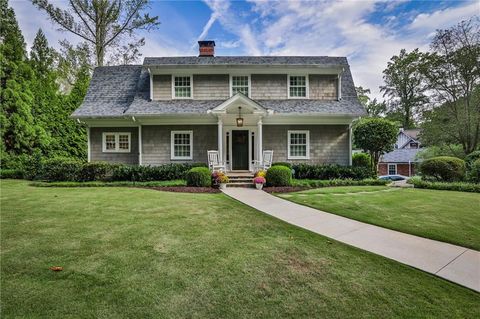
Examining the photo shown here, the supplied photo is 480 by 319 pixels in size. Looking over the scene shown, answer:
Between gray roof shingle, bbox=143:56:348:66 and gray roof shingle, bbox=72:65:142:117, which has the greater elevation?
gray roof shingle, bbox=143:56:348:66

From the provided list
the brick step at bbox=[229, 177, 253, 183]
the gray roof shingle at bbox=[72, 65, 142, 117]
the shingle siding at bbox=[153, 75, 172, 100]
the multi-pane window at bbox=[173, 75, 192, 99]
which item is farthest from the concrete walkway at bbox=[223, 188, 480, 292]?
the gray roof shingle at bbox=[72, 65, 142, 117]

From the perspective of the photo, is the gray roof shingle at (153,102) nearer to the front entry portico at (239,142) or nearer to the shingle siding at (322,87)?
the shingle siding at (322,87)

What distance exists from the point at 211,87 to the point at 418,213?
11.2m

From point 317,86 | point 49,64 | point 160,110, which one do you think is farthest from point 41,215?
A: point 49,64

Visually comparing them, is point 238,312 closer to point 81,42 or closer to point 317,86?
point 317,86

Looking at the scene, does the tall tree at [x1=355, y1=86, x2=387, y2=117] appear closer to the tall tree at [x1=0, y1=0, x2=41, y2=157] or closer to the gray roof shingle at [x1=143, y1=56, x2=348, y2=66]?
the gray roof shingle at [x1=143, y1=56, x2=348, y2=66]

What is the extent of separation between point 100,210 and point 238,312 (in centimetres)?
477

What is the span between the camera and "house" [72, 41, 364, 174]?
12852 millimetres

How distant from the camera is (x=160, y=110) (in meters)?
12.8

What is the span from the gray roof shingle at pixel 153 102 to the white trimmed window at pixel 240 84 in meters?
1.02

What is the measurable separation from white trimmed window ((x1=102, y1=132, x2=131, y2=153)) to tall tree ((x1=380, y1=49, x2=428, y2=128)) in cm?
3958

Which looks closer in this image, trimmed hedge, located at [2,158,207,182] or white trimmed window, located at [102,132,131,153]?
trimmed hedge, located at [2,158,207,182]

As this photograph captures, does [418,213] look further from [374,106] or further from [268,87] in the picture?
[374,106]

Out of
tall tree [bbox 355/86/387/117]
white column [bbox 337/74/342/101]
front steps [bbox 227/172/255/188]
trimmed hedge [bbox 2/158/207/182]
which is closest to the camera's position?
front steps [bbox 227/172/255/188]
